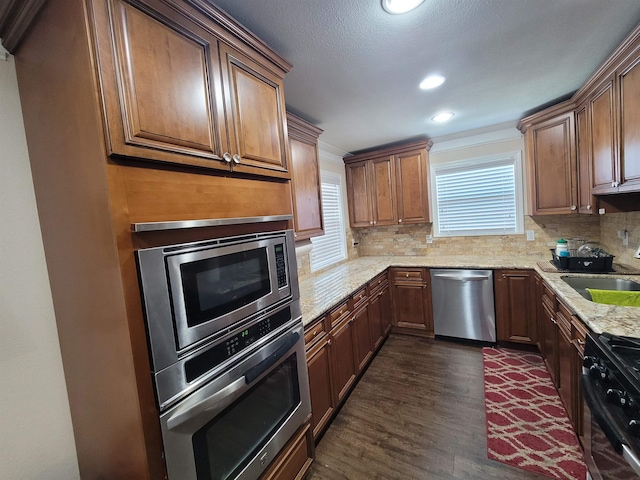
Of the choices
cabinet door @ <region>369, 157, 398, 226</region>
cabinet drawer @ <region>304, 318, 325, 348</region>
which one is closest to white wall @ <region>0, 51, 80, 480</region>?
cabinet drawer @ <region>304, 318, 325, 348</region>

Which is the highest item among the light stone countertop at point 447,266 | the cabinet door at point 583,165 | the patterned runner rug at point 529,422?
the cabinet door at point 583,165

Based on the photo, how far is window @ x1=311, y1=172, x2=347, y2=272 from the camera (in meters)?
3.32

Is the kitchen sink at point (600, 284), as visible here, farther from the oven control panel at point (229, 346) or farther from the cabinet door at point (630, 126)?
the oven control panel at point (229, 346)

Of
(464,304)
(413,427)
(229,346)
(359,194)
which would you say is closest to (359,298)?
(413,427)

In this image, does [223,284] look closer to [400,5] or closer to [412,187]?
[400,5]

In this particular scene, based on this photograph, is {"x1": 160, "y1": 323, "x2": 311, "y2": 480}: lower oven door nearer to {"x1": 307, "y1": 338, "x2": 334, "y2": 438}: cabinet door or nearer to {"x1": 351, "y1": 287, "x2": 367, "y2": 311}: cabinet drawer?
{"x1": 307, "y1": 338, "x2": 334, "y2": 438}: cabinet door

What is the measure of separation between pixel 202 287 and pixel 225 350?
0.28 metres

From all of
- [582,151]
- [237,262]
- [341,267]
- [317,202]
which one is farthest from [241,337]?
[582,151]

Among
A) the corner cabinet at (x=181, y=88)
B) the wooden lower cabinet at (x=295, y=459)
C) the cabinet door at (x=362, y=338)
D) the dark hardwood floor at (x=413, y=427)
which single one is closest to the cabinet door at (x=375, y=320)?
the cabinet door at (x=362, y=338)

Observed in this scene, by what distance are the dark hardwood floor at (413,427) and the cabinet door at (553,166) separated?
171cm

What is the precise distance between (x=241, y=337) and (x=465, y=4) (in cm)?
181

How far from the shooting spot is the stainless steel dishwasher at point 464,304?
2979 millimetres

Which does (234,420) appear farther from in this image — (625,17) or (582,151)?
(582,151)

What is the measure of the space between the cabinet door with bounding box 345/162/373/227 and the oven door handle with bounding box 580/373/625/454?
2752 mm
